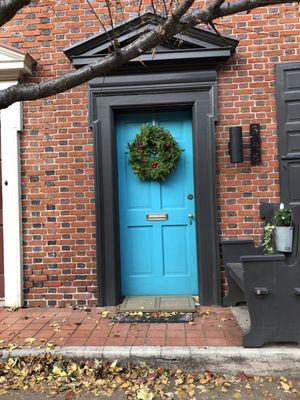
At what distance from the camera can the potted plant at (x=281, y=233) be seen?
4016 millimetres

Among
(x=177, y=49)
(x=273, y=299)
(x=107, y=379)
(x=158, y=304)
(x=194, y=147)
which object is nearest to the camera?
(x=107, y=379)

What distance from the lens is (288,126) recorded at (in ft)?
17.2

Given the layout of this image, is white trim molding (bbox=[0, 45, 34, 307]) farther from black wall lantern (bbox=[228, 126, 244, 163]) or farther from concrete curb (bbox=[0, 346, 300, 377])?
black wall lantern (bbox=[228, 126, 244, 163])

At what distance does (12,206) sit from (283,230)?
131 inches

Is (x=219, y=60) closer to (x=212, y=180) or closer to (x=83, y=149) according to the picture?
(x=212, y=180)

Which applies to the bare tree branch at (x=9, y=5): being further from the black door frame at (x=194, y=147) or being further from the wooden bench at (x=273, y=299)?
the wooden bench at (x=273, y=299)

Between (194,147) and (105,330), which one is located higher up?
(194,147)

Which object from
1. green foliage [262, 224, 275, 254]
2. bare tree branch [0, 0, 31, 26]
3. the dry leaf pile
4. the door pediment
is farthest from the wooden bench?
bare tree branch [0, 0, 31, 26]

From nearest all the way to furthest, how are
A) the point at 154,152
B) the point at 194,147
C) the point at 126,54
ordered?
the point at 126,54 → the point at 194,147 → the point at 154,152

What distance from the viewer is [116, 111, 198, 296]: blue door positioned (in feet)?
18.3

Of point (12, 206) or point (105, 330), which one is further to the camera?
point (12, 206)

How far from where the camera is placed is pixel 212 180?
5.26 meters

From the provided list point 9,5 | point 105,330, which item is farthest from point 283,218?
point 9,5

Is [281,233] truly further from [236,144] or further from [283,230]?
[236,144]
